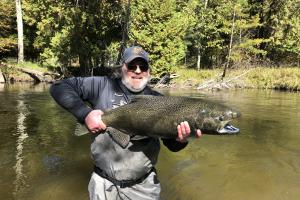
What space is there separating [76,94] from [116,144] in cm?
54

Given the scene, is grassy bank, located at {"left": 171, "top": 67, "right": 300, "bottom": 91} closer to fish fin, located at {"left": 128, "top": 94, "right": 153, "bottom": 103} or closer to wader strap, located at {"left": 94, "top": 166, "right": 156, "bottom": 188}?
wader strap, located at {"left": 94, "top": 166, "right": 156, "bottom": 188}

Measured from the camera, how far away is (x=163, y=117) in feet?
11.0

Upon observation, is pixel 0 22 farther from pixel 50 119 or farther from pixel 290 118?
pixel 290 118

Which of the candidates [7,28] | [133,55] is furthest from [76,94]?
[7,28]

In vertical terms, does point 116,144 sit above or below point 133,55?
below

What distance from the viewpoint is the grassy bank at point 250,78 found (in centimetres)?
3111

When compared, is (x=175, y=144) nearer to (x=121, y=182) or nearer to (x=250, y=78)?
(x=121, y=182)

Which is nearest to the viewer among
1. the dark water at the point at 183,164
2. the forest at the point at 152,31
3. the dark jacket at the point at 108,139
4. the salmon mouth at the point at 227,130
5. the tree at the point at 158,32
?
the salmon mouth at the point at 227,130

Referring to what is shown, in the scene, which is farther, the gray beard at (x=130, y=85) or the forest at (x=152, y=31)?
the forest at (x=152, y=31)

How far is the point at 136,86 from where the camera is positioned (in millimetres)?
3729

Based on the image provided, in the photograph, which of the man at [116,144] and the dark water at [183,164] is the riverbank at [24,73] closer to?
the dark water at [183,164]

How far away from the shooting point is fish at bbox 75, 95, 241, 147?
3193 mm

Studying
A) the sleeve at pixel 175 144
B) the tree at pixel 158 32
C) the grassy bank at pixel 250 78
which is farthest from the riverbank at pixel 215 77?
the sleeve at pixel 175 144

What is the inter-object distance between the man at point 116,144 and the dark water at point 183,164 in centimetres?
335
